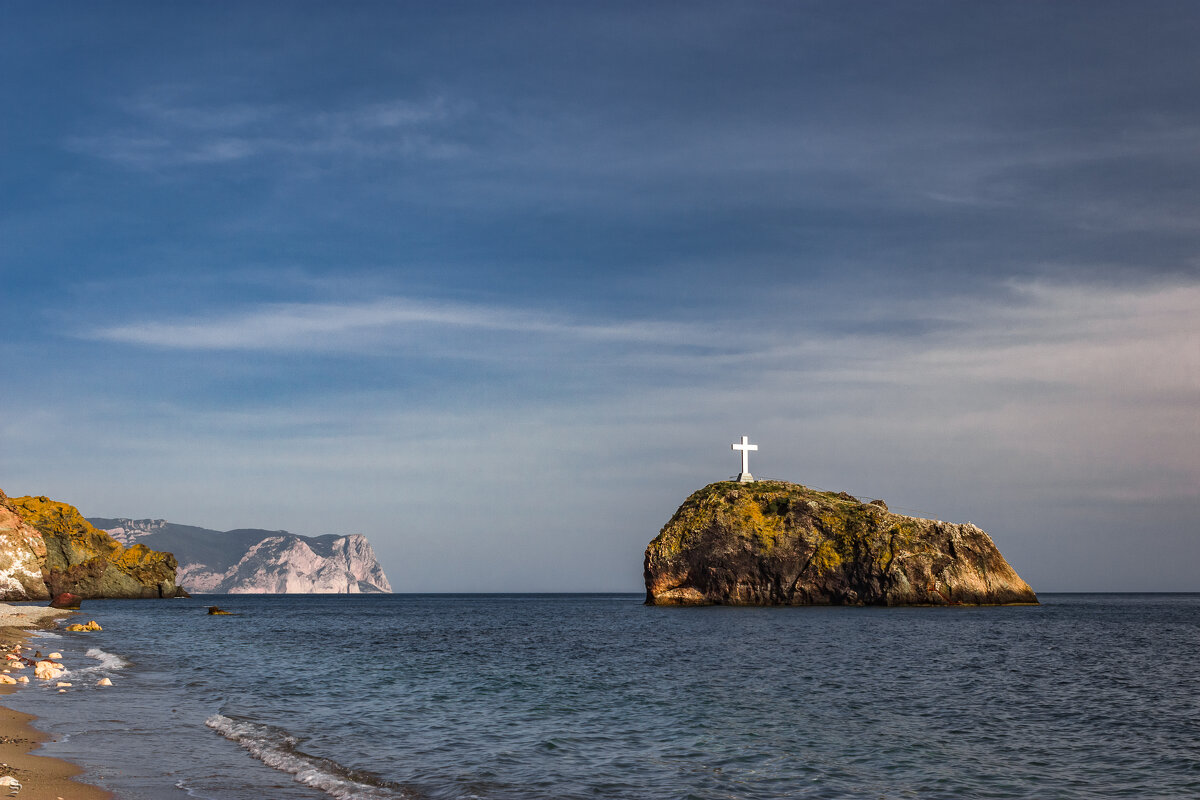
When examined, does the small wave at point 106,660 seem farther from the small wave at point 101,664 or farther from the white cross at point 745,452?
the white cross at point 745,452

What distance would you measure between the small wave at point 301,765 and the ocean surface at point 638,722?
85 mm

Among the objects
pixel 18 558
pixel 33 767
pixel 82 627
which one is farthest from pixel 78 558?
pixel 33 767

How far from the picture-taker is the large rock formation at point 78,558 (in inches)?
6235

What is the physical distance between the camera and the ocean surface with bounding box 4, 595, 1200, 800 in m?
19.2

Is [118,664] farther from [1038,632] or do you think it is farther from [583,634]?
[1038,632]

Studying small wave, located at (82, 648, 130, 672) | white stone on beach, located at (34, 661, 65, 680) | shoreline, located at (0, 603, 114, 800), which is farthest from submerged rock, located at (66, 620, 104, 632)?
shoreline, located at (0, 603, 114, 800)

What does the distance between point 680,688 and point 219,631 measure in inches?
2336

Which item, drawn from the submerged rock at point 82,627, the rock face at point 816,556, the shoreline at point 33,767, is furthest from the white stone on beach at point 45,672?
the rock face at point 816,556

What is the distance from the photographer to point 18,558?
429 feet

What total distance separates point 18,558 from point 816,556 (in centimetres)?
11481

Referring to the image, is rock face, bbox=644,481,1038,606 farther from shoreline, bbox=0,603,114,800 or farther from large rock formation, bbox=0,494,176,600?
large rock formation, bbox=0,494,176,600

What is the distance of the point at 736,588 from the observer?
115500 mm

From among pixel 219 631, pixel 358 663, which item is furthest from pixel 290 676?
pixel 219 631

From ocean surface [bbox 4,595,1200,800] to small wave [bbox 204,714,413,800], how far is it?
0.28 ft
